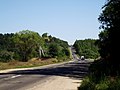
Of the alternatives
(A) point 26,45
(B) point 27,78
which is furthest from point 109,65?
(A) point 26,45

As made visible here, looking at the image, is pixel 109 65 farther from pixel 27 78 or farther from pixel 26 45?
pixel 26 45

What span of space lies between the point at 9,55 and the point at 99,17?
5780 centimetres

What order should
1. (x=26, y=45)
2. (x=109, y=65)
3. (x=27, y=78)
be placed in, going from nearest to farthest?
1. (x=27, y=78)
2. (x=109, y=65)
3. (x=26, y=45)

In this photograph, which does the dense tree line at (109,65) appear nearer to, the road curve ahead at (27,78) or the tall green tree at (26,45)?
the road curve ahead at (27,78)

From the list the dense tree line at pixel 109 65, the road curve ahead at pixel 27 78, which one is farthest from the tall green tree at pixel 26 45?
the road curve ahead at pixel 27 78

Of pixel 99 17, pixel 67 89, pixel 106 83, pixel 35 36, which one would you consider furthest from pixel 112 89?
pixel 35 36

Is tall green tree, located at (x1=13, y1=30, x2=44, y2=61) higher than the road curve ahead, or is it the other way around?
tall green tree, located at (x1=13, y1=30, x2=44, y2=61)

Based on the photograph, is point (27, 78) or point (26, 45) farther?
point (26, 45)

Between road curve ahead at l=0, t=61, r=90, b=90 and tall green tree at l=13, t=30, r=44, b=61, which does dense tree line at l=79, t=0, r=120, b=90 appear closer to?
road curve ahead at l=0, t=61, r=90, b=90

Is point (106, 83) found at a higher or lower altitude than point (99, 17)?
lower

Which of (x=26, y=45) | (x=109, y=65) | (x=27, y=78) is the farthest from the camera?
(x=26, y=45)

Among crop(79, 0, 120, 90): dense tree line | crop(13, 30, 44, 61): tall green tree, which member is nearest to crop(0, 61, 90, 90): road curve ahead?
crop(79, 0, 120, 90): dense tree line

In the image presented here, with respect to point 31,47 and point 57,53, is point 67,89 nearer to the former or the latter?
point 31,47

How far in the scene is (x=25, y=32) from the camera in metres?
134
